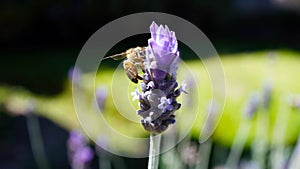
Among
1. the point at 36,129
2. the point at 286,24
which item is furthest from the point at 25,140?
the point at 286,24

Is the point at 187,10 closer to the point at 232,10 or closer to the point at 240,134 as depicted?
the point at 232,10

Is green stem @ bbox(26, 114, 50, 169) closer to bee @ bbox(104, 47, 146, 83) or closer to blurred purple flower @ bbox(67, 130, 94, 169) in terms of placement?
blurred purple flower @ bbox(67, 130, 94, 169)

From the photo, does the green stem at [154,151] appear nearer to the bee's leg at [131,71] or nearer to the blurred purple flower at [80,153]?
the bee's leg at [131,71]

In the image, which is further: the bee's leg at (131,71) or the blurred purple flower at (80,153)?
the blurred purple flower at (80,153)

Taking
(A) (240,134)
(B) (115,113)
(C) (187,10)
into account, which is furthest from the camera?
(C) (187,10)

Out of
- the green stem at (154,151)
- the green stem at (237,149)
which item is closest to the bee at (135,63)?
the green stem at (154,151)

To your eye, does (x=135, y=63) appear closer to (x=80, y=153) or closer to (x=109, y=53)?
(x=80, y=153)

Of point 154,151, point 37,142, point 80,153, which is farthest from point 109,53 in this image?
point 154,151
